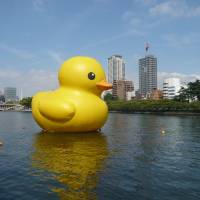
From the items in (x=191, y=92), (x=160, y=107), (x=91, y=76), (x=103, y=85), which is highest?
(x=191, y=92)

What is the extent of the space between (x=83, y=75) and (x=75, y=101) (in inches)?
91.2

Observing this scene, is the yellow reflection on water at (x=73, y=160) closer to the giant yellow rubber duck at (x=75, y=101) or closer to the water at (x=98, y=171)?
the water at (x=98, y=171)

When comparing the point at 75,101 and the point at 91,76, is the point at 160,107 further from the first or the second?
the point at 75,101

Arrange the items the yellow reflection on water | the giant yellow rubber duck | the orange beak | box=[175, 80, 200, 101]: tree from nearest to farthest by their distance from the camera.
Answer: the yellow reflection on water < the giant yellow rubber duck < the orange beak < box=[175, 80, 200, 101]: tree

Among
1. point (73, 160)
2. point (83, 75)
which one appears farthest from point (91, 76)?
point (73, 160)

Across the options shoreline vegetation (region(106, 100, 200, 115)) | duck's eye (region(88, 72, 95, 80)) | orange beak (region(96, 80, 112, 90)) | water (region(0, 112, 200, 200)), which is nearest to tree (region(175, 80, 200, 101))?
shoreline vegetation (region(106, 100, 200, 115))

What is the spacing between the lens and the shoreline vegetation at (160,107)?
10234 cm

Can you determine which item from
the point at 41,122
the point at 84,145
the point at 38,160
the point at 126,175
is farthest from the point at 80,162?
the point at 41,122

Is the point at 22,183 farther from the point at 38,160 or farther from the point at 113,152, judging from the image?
the point at 113,152

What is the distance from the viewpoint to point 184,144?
23.7 m

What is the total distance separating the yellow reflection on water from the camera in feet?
38.1

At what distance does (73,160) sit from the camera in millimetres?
16406

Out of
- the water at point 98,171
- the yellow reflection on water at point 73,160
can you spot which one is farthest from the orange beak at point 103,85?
the water at point 98,171

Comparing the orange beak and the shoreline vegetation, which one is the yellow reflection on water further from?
the shoreline vegetation
